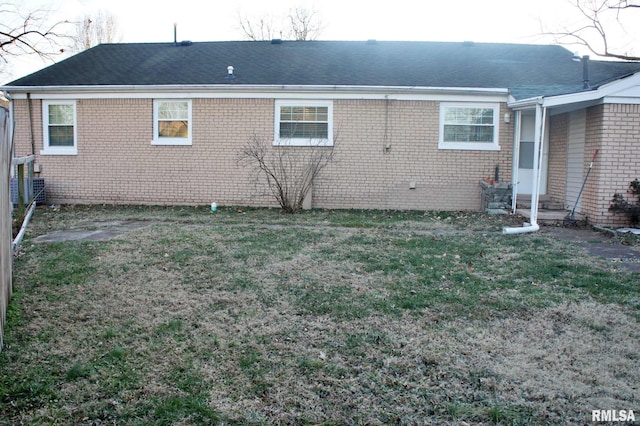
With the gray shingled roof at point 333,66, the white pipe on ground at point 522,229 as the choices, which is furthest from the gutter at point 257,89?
the white pipe on ground at point 522,229

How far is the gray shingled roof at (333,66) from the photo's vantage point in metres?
12.9

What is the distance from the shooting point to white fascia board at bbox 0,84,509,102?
1243 cm

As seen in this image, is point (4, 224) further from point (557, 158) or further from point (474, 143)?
point (557, 158)

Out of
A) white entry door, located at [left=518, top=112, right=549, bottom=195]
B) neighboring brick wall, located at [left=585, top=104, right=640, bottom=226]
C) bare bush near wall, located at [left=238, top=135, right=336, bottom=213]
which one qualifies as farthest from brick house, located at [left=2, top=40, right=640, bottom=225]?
neighboring brick wall, located at [left=585, top=104, right=640, bottom=226]

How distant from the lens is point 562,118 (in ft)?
40.1

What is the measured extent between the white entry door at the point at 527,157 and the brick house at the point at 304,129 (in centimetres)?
3

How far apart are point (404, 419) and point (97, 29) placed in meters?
39.7

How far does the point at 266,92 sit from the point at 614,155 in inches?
306

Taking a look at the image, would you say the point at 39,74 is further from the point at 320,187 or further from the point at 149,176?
the point at 320,187

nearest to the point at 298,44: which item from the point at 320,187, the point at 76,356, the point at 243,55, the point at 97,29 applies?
the point at 243,55

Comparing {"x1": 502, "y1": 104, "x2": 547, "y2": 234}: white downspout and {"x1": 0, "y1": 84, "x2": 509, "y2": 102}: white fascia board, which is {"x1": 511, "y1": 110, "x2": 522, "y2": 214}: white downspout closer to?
{"x1": 0, "y1": 84, "x2": 509, "y2": 102}: white fascia board

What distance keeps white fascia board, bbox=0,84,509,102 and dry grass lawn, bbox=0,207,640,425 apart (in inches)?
223

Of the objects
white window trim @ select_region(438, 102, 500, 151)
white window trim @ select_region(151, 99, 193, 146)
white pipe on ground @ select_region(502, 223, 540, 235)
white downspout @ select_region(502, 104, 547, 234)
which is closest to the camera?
white pipe on ground @ select_region(502, 223, 540, 235)

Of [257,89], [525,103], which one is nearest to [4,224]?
[257,89]
